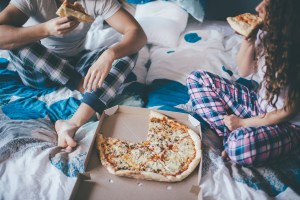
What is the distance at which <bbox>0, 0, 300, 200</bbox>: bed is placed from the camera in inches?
45.9

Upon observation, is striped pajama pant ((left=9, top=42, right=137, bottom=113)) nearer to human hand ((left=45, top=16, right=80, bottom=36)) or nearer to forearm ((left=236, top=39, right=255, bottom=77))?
human hand ((left=45, top=16, right=80, bottom=36))

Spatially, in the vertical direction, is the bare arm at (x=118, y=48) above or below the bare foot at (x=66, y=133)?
above

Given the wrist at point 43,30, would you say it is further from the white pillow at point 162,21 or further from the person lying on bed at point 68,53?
the white pillow at point 162,21

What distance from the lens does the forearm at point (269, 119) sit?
4.11 ft

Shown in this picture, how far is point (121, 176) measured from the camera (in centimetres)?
109

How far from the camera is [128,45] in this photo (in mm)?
1532

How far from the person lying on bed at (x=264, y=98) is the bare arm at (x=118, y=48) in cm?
37

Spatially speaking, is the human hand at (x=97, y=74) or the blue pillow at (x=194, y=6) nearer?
the human hand at (x=97, y=74)

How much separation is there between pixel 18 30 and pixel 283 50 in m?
1.14

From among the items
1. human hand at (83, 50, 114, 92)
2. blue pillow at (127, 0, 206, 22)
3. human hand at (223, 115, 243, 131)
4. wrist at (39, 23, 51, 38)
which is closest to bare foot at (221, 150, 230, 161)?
human hand at (223, 115, 243, 131)

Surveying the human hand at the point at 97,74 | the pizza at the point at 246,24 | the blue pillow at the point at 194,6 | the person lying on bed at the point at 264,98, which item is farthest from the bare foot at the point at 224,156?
the blue pillow at the point at 194,6

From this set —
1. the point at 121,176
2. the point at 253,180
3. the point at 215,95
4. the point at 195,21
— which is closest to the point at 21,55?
the point at 121,176

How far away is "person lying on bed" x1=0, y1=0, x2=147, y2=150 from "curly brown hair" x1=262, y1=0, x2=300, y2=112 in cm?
67

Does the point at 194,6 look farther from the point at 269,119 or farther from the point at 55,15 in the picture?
the point at 269,119
